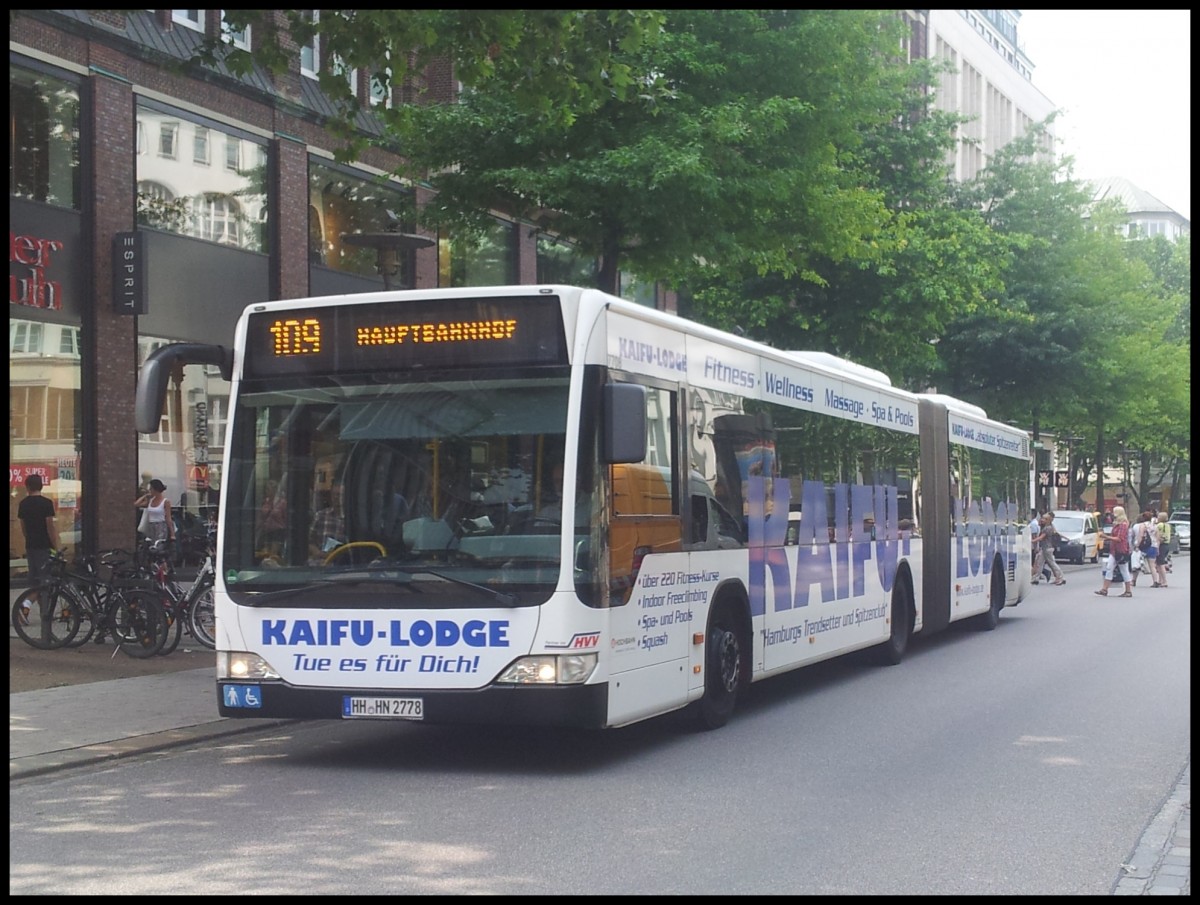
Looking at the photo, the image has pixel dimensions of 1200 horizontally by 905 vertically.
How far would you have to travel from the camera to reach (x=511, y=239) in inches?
1180

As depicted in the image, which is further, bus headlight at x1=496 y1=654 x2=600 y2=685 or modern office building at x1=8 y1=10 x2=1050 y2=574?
modern office building at x1=8 y1=10 x2=1050 y2=574

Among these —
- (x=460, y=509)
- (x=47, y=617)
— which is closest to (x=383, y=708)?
(x=460, y=509)

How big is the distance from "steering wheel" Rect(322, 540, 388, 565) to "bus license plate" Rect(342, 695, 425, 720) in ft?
2.63

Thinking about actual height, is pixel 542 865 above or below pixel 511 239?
below

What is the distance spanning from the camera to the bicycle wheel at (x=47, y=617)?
1650cm

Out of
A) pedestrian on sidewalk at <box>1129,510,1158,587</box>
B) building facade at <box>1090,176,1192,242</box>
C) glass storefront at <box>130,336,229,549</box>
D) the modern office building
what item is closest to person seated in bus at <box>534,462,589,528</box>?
the modern office building

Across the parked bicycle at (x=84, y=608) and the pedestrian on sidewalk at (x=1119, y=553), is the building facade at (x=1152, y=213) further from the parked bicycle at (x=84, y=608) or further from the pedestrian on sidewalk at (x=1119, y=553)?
the parked bicycle at (x=84, y=608)

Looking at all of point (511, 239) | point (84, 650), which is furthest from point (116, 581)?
point (511, 239)

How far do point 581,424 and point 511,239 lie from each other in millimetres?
21271

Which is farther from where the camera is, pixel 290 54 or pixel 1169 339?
pixel 1169 339

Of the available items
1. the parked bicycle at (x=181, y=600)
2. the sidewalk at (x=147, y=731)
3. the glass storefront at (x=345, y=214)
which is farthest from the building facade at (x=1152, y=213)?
the sidewalk at (x=147, y=731)

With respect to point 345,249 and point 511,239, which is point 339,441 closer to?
point 345,249

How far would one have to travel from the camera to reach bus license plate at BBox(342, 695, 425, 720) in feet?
30.0

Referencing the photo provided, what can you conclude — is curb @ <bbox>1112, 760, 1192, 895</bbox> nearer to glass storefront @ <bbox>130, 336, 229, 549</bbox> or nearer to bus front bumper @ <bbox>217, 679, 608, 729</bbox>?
bus front bumper @ <bbox>217, 679, 608, 729</bbox>
